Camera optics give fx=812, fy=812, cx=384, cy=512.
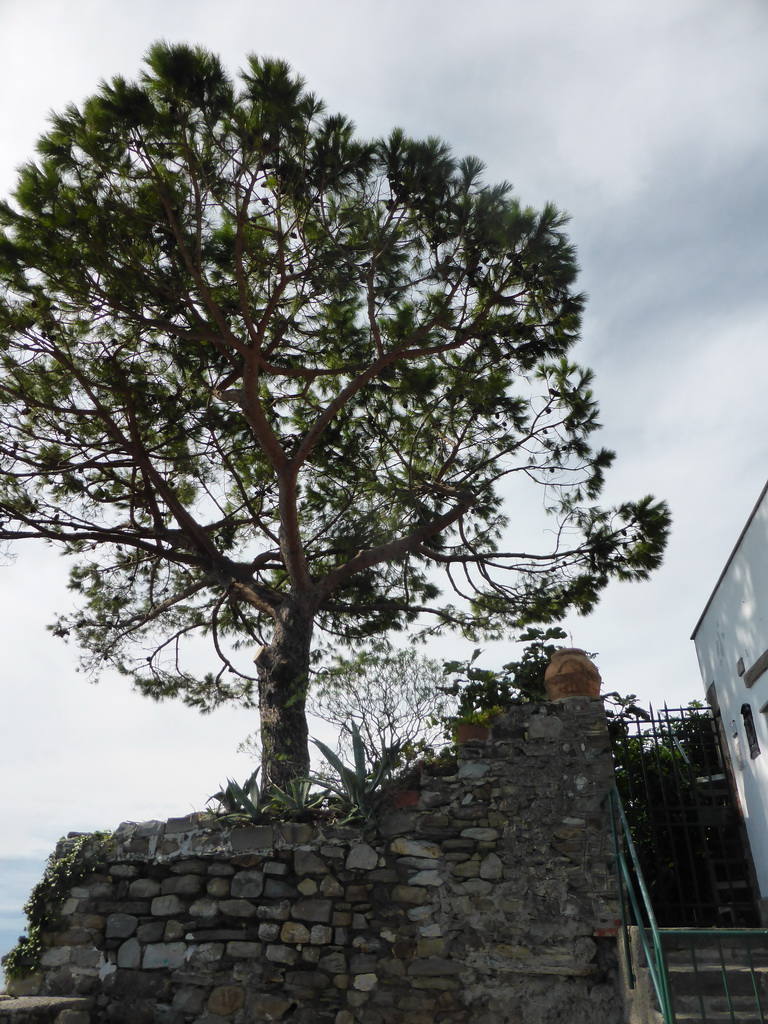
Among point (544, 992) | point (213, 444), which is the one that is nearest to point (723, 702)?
point (544, 992)

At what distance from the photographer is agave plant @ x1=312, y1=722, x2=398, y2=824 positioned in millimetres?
5259

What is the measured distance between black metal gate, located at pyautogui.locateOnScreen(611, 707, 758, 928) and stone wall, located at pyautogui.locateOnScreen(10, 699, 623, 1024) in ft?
3.48

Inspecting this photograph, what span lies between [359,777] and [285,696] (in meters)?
1.27

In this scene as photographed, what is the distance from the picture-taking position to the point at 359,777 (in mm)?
5297

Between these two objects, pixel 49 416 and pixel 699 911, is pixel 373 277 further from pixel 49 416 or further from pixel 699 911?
pixel 699 911

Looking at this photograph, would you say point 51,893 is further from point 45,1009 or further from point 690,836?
point 690,836

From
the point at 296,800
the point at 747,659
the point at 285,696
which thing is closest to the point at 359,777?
A: the point at 296,800

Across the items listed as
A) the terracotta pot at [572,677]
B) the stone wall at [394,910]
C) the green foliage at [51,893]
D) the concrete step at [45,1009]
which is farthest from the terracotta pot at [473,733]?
the concrete step at [45,1009]

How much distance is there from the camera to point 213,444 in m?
7.82

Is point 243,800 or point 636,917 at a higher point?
point 243,800

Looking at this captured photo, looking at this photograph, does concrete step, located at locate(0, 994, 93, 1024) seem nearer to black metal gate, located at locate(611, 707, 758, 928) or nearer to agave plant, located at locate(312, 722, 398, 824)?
agave plant, located at locate(312, 722, 398, 824)

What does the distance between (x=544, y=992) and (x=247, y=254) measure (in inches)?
221

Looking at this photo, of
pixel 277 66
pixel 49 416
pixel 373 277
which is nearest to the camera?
pixel 277 66

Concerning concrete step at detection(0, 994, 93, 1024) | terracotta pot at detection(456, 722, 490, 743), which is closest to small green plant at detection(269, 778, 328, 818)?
terracotta pot at detection(456, 722, 490, 743)
